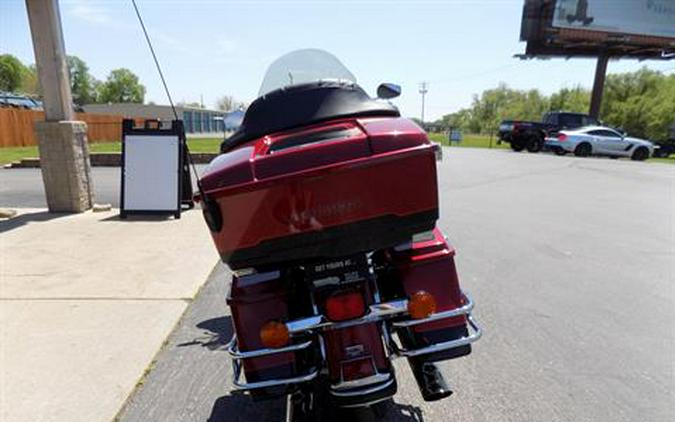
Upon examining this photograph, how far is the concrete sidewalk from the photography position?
2387 millimetres

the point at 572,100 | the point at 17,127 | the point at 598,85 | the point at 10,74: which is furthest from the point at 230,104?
the point at 10,74

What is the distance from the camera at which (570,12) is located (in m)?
28.5

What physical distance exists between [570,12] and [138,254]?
33610 millimetres

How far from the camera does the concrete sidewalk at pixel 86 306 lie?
2.39 m

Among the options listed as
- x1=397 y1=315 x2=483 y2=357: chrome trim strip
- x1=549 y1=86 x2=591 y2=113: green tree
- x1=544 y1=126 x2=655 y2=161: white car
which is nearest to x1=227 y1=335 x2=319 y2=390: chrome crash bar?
x1=397 y1=315 x2=483 y2=357: chrome trim strip

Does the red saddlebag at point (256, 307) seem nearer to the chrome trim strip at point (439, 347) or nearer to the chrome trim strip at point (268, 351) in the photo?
the chrome trim strip at point (268, 351)

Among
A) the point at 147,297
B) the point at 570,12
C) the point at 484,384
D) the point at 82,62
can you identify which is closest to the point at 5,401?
the point at 147,297

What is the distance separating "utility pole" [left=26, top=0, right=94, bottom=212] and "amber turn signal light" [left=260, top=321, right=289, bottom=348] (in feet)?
21.1

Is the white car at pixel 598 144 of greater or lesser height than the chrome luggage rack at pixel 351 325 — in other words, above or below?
below

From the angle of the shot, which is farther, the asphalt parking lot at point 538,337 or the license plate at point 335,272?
the asphalt parking lot at point 538,337

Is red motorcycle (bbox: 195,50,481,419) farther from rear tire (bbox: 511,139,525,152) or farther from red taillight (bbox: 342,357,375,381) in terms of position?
rear tire (bbox: 511,139,525,152)

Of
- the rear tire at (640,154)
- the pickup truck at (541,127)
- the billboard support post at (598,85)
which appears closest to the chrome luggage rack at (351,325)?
the pickup truck at (541,127)

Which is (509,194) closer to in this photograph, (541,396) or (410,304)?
(541,396)

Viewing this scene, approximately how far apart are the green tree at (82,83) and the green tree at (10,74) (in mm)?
10097
